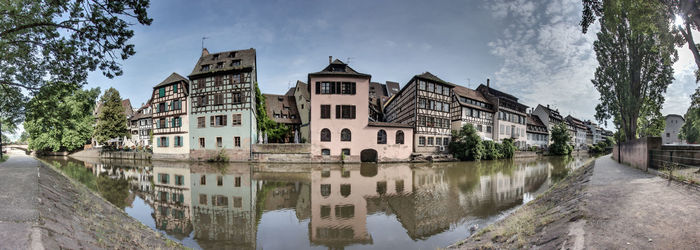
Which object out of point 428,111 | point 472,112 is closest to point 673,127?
point 472,112

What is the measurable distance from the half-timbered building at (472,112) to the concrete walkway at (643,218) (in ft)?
92.0

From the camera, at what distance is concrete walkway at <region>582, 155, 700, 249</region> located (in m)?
3.81

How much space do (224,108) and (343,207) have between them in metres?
23.9

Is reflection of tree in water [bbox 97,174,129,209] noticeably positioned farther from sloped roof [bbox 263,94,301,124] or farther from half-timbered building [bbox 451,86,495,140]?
half-timbered building [bbox 451,86,495,140]

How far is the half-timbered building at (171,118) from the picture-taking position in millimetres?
30359

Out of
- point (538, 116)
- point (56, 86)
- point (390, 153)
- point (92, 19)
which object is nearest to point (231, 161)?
point (390, 153)

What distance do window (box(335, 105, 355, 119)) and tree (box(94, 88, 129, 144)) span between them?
33787 millimetres

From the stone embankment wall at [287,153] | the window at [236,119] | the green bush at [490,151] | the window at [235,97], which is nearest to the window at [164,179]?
the stone embankment wall at [287,153]

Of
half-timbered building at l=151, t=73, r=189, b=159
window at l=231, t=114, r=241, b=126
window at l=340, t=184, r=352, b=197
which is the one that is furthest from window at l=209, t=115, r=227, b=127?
window at l=340, t=184, r=352, b=197

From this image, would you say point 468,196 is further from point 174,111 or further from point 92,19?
point 174,111

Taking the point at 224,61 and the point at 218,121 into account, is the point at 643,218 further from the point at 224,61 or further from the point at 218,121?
the point at 224,61

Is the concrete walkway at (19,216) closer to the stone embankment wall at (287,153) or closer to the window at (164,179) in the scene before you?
the window at (164,179)

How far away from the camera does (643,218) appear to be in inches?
186

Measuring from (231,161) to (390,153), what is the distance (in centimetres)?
1679
